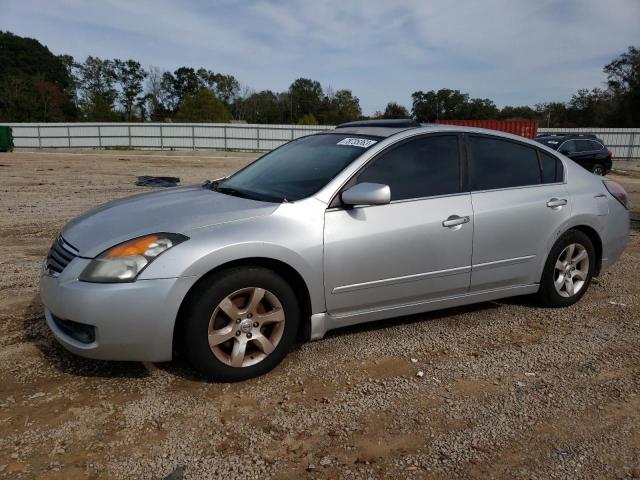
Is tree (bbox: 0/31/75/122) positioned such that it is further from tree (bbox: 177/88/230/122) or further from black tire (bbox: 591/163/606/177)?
black tire (bbox: 591/163/606/177)

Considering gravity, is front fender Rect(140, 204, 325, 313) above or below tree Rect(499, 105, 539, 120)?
below

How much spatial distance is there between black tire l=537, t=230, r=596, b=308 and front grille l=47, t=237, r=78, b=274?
11.8 feet

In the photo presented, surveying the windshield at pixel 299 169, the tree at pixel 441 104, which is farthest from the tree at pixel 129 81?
the windshield at pixel 299 169

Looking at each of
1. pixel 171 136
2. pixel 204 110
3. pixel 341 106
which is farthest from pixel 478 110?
pixel 171 136

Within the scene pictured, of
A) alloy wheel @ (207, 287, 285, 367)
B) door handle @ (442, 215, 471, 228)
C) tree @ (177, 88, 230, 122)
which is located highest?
tree @ (177, 88, 230, 122)

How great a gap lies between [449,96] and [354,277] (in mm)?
82070

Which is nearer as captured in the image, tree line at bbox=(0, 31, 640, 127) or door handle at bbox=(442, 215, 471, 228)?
door handle at bbox=(442, 215, 471, 228)

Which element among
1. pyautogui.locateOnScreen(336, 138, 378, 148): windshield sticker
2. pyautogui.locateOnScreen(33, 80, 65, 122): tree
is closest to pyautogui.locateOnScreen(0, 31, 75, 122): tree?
pyautogui.locateOnScreen(33, 80, 65, 122): tree

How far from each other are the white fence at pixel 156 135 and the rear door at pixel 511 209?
3370cm

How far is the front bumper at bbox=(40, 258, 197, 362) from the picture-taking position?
2820mm

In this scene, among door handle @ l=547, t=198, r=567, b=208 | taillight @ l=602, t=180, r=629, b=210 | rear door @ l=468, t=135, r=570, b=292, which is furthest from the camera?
taillight @ l=602, t=180, r=629, b=210

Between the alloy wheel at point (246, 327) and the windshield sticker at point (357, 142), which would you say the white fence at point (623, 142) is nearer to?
the windshield sticker at point (357, 142)

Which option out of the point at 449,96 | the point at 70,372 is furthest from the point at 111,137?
the point at 449,96

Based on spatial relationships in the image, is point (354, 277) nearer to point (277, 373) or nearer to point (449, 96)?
point (277, 373)
